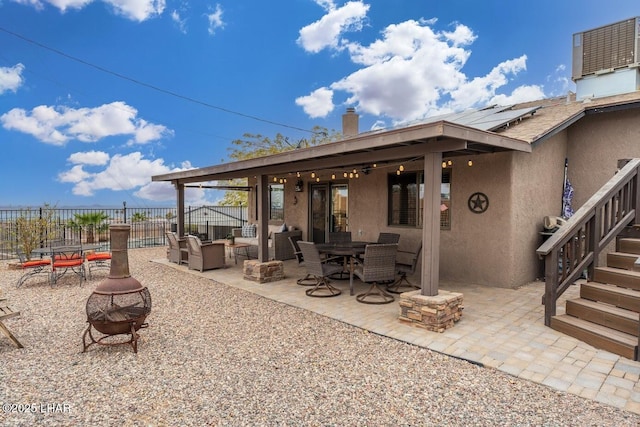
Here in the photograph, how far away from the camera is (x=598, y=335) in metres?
3.64

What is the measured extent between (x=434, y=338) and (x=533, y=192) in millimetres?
4066

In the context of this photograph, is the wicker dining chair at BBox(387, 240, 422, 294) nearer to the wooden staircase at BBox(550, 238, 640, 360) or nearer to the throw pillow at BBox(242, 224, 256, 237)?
the wooden staircase at BBox(550, 238, 640, 360)

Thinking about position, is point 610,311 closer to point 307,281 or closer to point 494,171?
point 494,171

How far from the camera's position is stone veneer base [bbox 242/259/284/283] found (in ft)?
22.9

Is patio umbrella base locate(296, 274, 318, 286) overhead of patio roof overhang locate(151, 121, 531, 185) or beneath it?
beneath

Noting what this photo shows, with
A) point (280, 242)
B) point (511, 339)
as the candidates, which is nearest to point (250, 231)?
point (280, 242)

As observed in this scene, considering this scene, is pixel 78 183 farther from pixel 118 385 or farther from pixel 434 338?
pixel 434 338

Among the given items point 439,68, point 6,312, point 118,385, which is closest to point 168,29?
point 439,68

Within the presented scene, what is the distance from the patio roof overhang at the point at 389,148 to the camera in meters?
4.09

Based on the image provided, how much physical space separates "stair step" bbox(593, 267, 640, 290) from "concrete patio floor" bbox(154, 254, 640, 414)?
0.66 m

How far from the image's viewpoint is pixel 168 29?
14.1 m

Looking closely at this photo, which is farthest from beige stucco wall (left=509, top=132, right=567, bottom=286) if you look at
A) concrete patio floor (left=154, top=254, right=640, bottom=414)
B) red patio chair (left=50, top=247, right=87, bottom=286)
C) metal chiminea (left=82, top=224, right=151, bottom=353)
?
red patio chair (left=50, top=247, right=87, bottom=286)

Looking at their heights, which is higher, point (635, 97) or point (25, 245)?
point (635, 97)

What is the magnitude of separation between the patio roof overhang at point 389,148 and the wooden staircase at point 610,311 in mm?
1971
